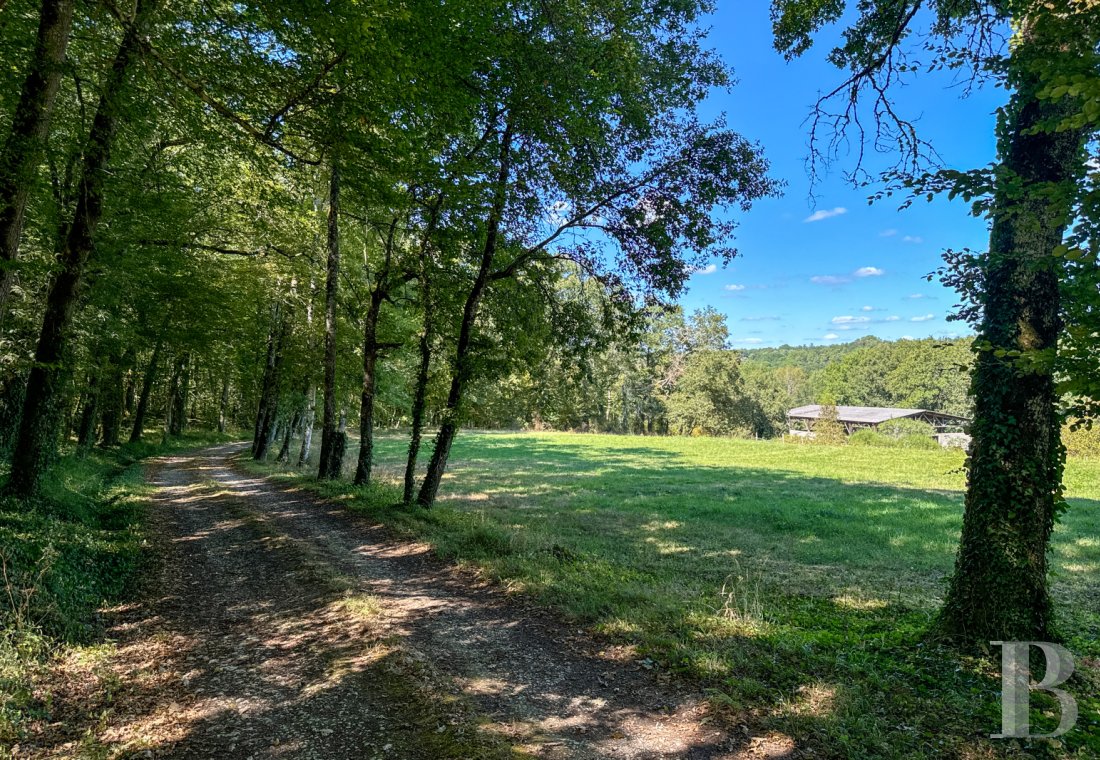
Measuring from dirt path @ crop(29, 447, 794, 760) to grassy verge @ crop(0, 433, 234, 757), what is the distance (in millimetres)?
349

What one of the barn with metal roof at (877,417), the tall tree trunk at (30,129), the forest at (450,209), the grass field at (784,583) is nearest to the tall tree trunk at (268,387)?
the forest at (450,209)

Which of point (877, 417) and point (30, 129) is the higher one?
point (30, 129)

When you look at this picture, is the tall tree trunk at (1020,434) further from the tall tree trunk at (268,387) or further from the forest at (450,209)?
the tall tree trunk at (268,387)

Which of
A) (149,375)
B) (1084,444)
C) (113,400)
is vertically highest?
(149,375)

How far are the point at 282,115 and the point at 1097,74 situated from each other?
7.19 metres

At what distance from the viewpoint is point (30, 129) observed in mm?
5516

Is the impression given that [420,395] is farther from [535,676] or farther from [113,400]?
[113,400]

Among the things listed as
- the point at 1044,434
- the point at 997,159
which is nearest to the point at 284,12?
A: the point at 997,159

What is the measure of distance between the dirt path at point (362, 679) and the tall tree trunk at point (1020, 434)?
2908 millimetres

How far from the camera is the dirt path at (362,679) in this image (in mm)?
3707

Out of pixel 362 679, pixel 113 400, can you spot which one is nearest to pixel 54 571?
pixel 362 679

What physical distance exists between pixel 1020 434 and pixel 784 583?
429cm

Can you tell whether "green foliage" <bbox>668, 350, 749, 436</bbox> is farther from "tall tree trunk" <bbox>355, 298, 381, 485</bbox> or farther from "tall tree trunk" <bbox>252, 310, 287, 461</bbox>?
"tall tree trunk" <bbox>355, 298, 381, 485</bbox>

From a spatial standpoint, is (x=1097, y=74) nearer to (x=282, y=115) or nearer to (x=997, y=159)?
(x=997, y=159)
